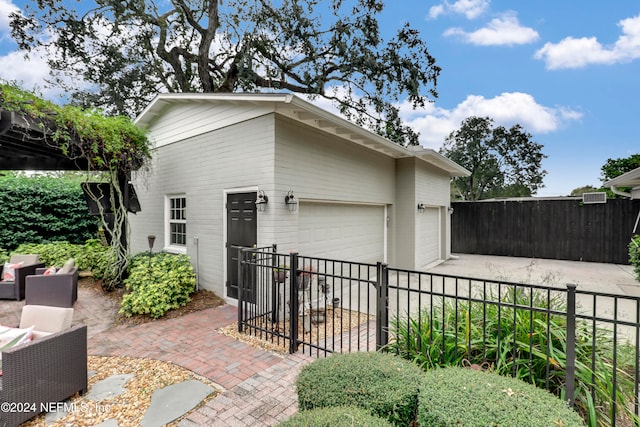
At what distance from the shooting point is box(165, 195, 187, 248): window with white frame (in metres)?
7.33

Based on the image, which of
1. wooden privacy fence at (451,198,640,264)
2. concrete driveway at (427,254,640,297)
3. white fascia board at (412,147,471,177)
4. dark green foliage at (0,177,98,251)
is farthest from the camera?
wooden privacy fence at (451,198,640,264)

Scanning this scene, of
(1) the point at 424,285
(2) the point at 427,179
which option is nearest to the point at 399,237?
(1) the point at 424,285

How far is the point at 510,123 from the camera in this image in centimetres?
1992

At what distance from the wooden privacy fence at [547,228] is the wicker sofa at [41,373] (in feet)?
43.4

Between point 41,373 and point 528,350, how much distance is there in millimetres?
4193

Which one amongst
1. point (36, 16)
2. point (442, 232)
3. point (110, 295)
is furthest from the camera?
point (442, 232)

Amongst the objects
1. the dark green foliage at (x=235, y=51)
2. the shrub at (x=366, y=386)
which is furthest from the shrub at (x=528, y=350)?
the dark green foliage at (x=235, y=51)

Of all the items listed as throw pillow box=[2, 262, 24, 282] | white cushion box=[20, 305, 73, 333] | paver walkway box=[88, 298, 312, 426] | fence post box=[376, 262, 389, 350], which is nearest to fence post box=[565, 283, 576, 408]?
fence post box=[376, 262, 389, 350]

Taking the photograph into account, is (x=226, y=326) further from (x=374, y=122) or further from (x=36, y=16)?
(x=36, y=16)

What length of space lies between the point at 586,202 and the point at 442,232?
4894mm

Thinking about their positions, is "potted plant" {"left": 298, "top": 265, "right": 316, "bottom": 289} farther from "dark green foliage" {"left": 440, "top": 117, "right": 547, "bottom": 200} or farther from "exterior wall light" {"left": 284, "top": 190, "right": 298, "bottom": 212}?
"dark green foliage" {"left": 440, "top": 117, "right": 547, "bottom": 200}

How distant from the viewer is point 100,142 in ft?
19.2

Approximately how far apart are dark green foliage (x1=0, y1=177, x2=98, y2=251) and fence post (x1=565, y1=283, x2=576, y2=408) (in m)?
12.5

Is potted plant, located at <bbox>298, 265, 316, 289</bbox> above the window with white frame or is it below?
below
